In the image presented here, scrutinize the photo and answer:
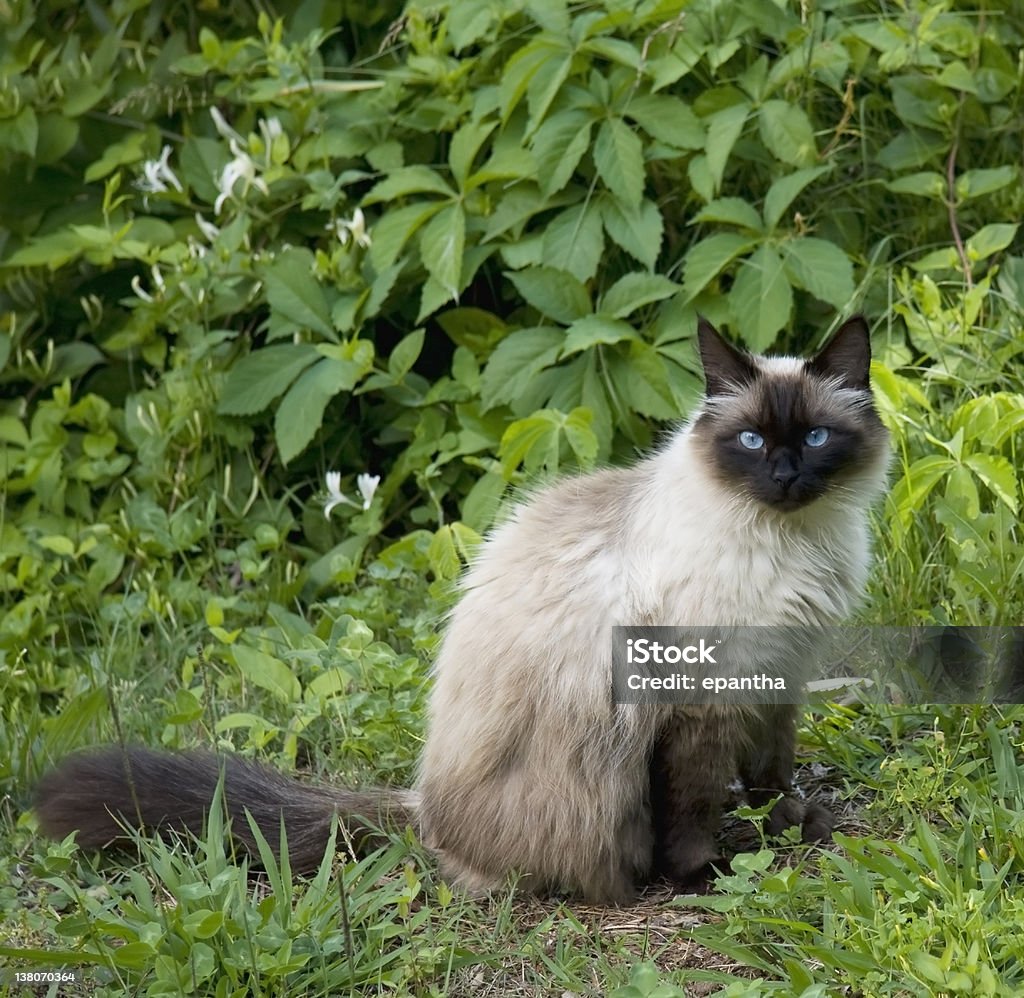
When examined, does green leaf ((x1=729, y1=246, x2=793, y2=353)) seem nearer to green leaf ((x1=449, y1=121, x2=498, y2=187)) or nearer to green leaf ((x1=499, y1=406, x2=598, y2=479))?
green leaf ((x1=499, y1=406, x2=598, y2=479))

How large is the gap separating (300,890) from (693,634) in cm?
100

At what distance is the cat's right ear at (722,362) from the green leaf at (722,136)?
1.37m

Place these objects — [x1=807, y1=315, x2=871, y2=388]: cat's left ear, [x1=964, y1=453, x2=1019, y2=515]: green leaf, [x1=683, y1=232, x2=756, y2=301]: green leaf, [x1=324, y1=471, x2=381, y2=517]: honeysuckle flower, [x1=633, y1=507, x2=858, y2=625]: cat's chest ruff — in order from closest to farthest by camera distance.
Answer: [x1=633, y1=507, x2=858, y2=625]: cat's chest ruff → [x1=807, y1=315, x2=871, y2=388]: cat's left ear → [x1=964, y1=453, x2=1019, y2=515]: green leaf → [x1=683, y1=232, x2=756, y2=301]: green leaf → [x1=324, y1=471, x2=381, y2=517]: honeysuckle flower

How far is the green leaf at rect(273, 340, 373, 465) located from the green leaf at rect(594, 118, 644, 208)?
3.20 feet

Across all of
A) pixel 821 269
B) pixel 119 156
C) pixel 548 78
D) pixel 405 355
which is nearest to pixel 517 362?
pixel 405 355

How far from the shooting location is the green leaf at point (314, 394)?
Answer: 175 inches

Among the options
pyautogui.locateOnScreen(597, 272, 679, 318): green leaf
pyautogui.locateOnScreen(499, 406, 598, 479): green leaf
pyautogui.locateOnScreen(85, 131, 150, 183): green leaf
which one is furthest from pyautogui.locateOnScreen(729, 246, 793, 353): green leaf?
pyautogui.locateOnScreen(85, 131, 150, 183): green leaf

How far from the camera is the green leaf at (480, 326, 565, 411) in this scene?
4340 millimetres

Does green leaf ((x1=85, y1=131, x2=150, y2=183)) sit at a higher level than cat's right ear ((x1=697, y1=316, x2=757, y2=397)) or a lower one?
higher

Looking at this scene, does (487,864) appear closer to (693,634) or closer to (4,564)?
(693,634)

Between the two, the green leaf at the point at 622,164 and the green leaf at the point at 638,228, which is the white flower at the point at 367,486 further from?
the green leaf at the point at 622,164

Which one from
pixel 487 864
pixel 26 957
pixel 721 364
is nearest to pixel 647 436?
pixel 721 364

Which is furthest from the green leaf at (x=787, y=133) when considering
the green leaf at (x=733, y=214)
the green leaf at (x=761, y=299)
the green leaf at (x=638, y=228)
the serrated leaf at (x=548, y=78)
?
the serrated leaf at (x=548, y=78)

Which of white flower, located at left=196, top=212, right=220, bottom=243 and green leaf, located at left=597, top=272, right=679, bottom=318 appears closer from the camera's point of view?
green leaf, located at left=597, top=272, right=679, bottom=318
